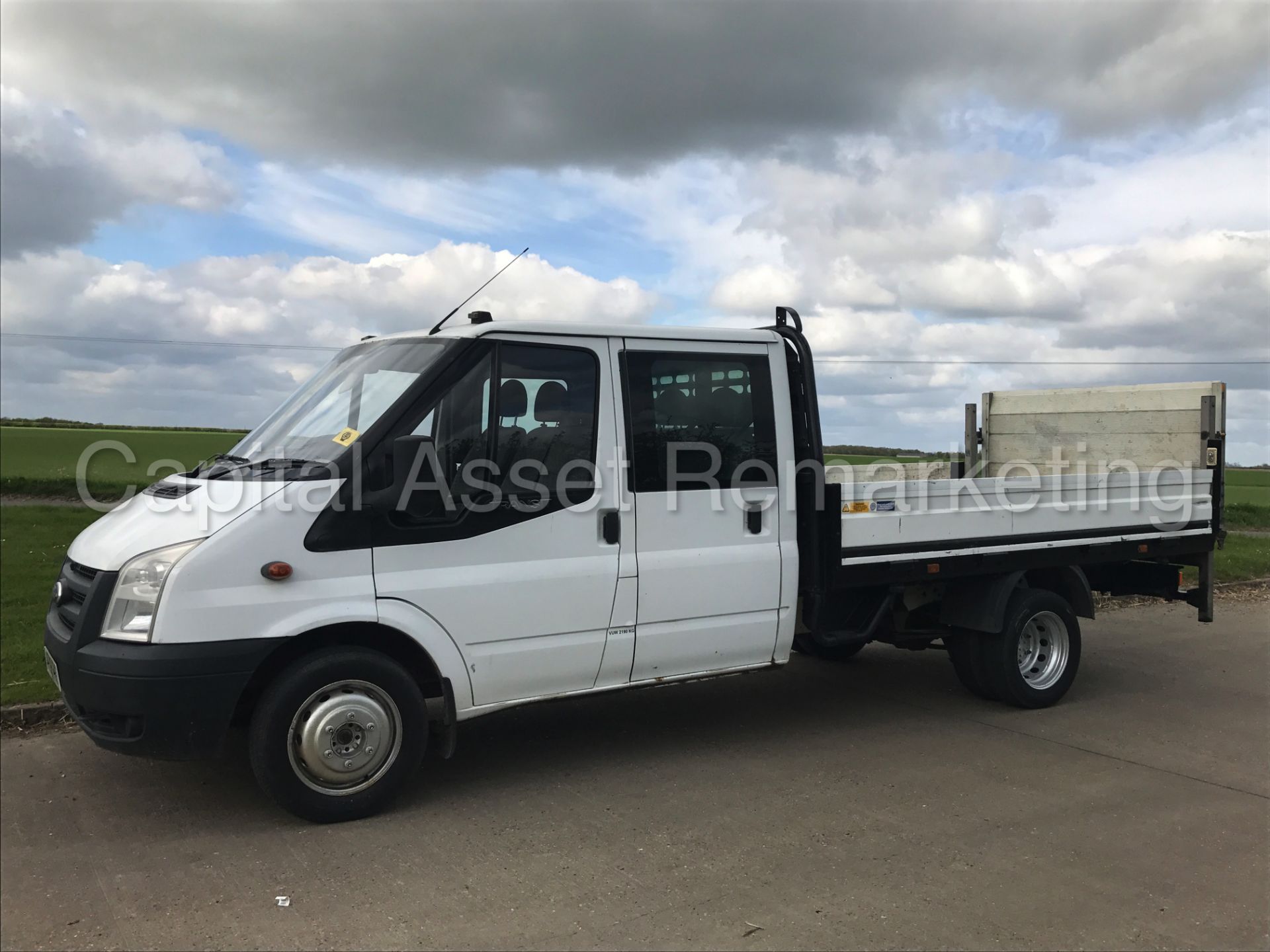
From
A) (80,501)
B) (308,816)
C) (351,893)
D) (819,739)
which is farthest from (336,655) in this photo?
(80,501)

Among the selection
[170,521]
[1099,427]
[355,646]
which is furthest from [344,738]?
[1099,427]

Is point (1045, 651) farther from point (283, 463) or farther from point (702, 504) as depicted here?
point (283, 463)

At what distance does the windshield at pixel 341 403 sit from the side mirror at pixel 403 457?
20 cm

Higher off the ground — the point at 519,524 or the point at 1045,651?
the point at 519,524

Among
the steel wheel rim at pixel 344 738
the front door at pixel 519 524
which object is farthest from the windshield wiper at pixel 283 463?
the steel wheel rim at pixel 344 738

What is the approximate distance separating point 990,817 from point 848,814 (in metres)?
0.67

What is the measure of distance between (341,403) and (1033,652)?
489 cm

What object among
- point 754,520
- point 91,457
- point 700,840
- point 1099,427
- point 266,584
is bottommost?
point 700,840

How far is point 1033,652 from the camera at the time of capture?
7277mm

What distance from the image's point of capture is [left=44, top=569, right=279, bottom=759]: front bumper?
4.51 meters

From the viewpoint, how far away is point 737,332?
614 cm

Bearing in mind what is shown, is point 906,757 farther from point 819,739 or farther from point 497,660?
point 497,660

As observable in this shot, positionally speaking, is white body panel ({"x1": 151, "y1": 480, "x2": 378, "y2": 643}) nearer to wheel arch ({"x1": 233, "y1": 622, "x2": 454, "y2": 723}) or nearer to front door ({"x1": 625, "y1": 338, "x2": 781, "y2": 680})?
wheel arch ({"x1": 233, "y1": 622, "x2": 454, "y2": 723})

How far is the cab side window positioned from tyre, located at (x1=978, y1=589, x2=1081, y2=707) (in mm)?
2149
